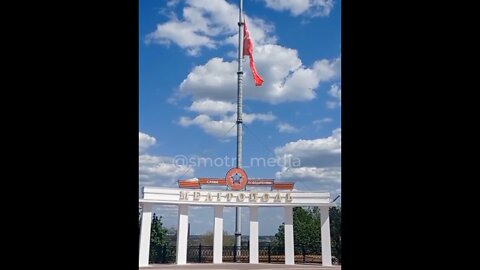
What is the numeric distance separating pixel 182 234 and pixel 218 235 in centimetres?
106

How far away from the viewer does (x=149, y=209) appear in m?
13.5

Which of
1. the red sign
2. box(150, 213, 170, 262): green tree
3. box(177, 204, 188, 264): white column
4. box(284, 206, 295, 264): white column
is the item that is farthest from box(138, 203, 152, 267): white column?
box(150, 213, 170, 262): green tree

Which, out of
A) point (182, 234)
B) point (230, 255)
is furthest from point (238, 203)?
point (230, 255)

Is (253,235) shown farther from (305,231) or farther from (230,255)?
(305,231)

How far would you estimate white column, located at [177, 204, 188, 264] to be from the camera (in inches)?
540

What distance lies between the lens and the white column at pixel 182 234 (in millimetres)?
13719

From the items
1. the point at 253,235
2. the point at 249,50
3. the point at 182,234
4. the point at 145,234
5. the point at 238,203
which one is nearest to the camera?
the point at 145,234

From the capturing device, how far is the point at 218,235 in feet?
45.9

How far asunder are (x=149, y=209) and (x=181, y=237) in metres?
1.23

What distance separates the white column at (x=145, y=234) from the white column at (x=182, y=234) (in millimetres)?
940
